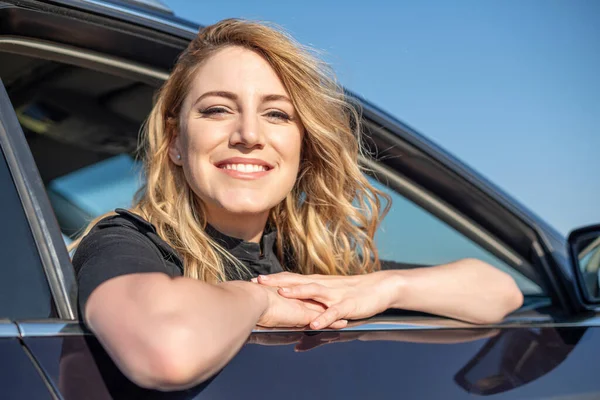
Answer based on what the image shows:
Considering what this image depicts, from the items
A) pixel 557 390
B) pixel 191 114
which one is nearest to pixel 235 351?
pixel 557 390

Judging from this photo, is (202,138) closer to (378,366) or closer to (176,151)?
(176,151)

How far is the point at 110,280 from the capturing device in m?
1.42

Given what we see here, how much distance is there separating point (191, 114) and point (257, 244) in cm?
45

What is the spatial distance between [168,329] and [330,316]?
49cm

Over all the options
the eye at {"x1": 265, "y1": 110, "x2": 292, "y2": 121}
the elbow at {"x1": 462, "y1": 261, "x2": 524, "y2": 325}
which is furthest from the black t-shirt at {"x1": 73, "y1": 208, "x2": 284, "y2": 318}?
the elbow at {"x1": 462, "y1": 261, "x2": 524, "y2": 325}

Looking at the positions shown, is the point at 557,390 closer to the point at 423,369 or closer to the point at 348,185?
the point at 423,369

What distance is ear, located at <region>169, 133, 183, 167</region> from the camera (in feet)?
7.67

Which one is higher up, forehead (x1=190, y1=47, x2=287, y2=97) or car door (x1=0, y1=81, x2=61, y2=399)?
forehead (x1=190, y1=47, x2=287, y2=97)

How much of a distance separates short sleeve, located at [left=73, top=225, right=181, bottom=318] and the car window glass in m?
0.08

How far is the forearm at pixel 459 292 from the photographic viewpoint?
1.99 metres

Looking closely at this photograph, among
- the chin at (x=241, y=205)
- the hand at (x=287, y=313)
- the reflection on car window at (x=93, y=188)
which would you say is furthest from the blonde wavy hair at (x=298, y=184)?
the reflection on car window at (x=93, y=188)

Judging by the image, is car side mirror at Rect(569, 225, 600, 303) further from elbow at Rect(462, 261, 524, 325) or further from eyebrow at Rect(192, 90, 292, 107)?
eyebrow at Rect(192, 90, 292, 107)

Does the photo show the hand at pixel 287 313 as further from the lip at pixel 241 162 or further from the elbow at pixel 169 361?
the lip at pixel 241 162

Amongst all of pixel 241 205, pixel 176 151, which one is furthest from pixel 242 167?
pixel 176 151
